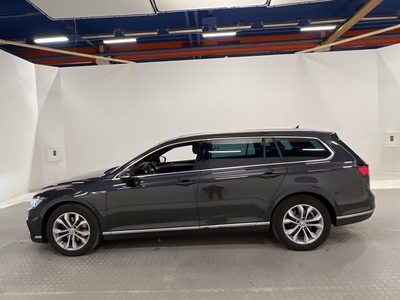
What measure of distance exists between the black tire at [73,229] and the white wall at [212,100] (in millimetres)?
4078

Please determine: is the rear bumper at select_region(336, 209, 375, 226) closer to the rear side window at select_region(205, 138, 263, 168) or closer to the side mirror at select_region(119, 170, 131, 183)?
the rear side window at select_region(205, 138, 263, 168)

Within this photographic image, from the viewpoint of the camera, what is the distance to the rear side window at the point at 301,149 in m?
3.12

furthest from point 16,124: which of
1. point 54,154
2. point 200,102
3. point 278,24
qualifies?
point 278,24

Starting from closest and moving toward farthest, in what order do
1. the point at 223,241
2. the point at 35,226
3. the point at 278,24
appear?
the point at 35,226, the point at 223,241, the point at 278,24

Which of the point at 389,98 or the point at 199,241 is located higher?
the point at 389,98

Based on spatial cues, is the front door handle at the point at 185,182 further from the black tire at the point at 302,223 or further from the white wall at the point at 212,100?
the white wall at the point at 212,100

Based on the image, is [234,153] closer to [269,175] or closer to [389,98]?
[269,175]

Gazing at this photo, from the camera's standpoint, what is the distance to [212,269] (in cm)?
275

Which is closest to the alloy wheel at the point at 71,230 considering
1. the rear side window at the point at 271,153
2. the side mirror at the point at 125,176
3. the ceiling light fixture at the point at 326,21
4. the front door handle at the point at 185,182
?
the side mirror at the point at 125,176

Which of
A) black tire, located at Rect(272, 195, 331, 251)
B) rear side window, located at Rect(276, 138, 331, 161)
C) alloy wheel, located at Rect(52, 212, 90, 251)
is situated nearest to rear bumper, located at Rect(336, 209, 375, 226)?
black tire, located at Rect(272, 195, 331, 251)

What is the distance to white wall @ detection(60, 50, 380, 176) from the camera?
6883 millimetres

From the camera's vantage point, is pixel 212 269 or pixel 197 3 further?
pixel 197 3

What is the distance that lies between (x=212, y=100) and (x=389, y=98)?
Result: 4550 mm

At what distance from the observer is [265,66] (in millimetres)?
6918
